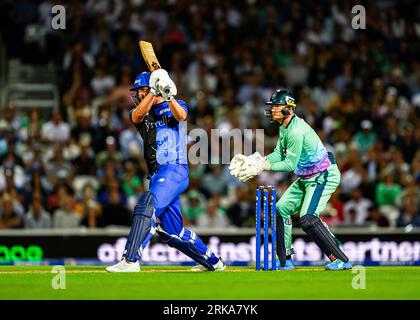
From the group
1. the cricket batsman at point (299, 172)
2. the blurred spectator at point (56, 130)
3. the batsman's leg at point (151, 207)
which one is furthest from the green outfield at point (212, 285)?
the blurred spectator at point (56, 130)

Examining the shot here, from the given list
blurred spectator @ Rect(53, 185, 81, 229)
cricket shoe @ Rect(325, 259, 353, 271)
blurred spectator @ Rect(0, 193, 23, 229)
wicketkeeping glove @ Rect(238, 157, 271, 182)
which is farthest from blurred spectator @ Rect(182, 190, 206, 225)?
wicketkeeping glove @ Rect(238, 157, 271, 182)

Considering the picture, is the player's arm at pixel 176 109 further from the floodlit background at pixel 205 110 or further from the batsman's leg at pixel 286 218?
the floodlit background at pixel 205 110

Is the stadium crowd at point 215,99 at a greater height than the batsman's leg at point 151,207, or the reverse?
the stadium crowd at point 215,99

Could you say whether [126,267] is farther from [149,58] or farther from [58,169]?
[58,169]

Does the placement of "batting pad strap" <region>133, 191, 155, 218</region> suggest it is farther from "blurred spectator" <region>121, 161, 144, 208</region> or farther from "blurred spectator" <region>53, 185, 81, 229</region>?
"blurred spectator" <region>121, 161, 144, 208</region>

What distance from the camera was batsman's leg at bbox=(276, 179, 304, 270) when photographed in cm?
1257

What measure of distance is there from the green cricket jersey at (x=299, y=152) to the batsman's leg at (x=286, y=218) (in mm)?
252

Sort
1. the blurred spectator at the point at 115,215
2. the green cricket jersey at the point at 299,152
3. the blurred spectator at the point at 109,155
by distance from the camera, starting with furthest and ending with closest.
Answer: the blurred spectator at the point at 109,155 → the blurred spectator at the point at 115,215 → the green cricket jersey at the point at 299,152

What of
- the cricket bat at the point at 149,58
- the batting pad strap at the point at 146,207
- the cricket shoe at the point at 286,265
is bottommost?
the cricket shoe at the point at 286,265

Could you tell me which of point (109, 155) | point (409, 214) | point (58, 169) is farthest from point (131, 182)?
point (409, 214)

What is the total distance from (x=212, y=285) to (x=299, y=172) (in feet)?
7.35

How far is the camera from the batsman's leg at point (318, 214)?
12.3 m

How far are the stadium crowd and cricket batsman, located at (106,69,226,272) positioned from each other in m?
5.90

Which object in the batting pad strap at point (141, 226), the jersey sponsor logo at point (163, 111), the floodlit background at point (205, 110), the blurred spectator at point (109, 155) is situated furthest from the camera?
the blurred spectator at point (109, 155)
